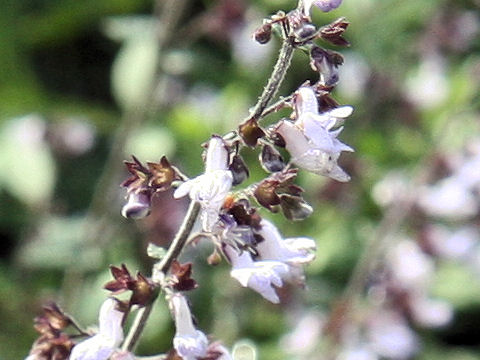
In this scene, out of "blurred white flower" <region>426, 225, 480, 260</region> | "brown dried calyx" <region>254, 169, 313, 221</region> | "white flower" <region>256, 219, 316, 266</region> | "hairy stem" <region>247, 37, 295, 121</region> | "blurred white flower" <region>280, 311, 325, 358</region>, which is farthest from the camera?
"blurred white flower" <region>426, 225, 480, 260</region>

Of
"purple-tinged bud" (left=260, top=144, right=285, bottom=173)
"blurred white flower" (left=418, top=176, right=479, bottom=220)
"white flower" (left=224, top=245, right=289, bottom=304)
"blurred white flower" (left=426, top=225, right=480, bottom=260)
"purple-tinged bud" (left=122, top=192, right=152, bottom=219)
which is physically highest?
"purple-tinged bud" (left=260, top=144, right=285, bottom=173)

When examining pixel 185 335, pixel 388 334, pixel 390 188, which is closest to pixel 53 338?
pixel 185 335

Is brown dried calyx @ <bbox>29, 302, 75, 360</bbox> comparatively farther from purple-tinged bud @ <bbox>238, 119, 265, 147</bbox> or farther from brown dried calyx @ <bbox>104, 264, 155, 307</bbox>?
purple-tinged bud @ <bbox>238, 119, 265, 147</bbox>

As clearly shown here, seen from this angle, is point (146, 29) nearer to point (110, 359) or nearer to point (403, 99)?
point (403, 99)

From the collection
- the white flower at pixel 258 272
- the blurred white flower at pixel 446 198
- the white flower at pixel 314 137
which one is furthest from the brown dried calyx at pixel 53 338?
the blurred white flower at pixel 446 198

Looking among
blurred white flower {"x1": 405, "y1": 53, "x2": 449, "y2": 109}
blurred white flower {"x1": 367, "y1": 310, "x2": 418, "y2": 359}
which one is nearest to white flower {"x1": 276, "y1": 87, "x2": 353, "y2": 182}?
blurred white flower {"x1": 367, "y1": 310, "x2": 418, "y2": 359}

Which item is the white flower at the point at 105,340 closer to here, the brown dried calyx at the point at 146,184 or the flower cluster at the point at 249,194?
the flower cluster at the point at 249,194
